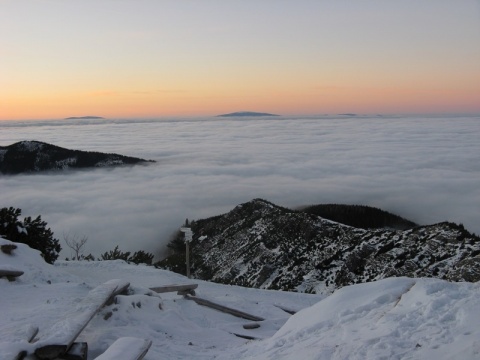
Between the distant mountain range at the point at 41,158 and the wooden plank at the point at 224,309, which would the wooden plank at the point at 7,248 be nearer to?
the wooden plank at the point at 224,309

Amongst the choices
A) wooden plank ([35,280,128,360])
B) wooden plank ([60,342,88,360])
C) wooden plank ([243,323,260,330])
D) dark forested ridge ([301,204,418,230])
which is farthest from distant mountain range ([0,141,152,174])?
wooden plank ([60,342,88,360])

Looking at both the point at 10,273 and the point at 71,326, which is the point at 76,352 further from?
the point at 10,273

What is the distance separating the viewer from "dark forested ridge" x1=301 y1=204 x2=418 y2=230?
57650mm

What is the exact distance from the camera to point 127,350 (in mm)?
5309

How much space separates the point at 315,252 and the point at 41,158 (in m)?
90.3

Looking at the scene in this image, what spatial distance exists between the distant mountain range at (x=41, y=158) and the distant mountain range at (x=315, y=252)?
65.8 meters

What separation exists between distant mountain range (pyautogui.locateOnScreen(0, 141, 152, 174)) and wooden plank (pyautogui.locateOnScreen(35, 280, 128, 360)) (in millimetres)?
107109

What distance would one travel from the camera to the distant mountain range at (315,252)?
27672mm

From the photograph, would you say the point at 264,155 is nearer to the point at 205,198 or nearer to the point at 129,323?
the point at 205,198

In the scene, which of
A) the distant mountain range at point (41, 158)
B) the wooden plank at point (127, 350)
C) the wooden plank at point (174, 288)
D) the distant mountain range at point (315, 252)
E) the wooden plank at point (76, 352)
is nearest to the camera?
Result: the wooden plank at point (127, 350)

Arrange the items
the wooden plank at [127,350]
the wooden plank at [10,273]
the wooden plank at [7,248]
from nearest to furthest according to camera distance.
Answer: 1. the wooden plank at [127,350]
2. the wooden plank at [10,273]
3. the wooden plank at [7,248]

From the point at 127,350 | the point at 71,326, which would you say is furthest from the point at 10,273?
the point at 127,350

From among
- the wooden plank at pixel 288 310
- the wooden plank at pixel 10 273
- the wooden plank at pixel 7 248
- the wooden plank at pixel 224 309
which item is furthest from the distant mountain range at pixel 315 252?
the wooden plank at pixel 10 273

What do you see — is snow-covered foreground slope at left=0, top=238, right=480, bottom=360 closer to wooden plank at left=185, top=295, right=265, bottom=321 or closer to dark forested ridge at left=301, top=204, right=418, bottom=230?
wooden plank at left=185, top=295, right=265, bottom=321
